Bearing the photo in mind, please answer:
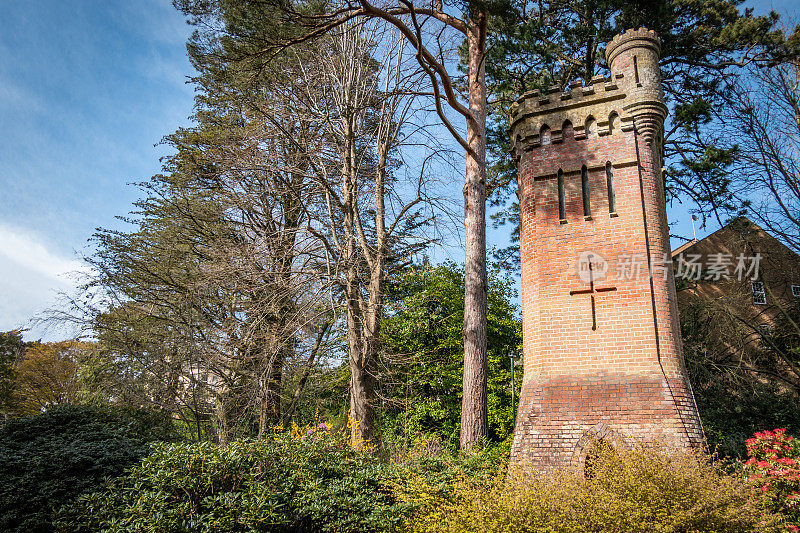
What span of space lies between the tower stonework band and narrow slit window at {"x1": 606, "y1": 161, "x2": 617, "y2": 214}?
0.02 metres

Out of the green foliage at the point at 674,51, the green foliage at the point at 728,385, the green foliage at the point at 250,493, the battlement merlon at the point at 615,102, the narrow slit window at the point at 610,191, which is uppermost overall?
the green foliage at the point at 674,51

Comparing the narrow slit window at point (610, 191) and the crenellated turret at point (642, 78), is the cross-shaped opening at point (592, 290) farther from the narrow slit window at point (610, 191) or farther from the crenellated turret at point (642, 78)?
the crenellated turret at point (642, 78)

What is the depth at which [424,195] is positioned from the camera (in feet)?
41.1

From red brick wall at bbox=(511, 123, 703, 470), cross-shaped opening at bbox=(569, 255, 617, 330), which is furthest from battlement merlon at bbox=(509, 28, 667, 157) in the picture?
cross-shaped opening at bbox=(569, 255, 617, 330)

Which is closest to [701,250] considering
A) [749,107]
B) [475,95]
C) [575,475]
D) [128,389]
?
[749,107]

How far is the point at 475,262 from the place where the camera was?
10.0 metres

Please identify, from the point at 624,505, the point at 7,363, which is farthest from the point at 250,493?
the point at 7,363

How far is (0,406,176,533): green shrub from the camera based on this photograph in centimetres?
666

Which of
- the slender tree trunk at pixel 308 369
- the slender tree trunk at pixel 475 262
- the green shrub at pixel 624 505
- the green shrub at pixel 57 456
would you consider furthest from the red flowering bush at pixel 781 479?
the green shrub at pixel 57 456

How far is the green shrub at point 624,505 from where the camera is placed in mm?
5094

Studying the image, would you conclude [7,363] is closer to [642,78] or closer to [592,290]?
[592,290]

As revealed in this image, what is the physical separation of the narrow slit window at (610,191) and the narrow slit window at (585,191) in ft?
1.13

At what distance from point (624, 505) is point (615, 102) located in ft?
23.1

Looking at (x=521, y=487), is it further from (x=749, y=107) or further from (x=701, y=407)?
(x=749, y=107)
